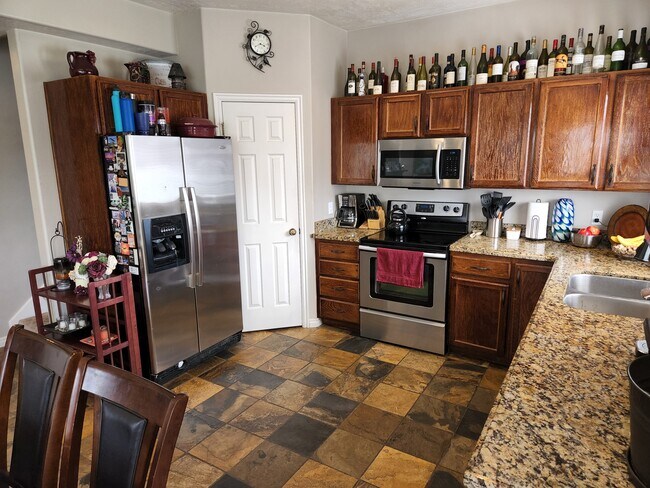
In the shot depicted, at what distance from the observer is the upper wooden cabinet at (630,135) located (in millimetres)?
2680

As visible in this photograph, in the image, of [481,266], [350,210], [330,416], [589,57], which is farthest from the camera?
[350,210]

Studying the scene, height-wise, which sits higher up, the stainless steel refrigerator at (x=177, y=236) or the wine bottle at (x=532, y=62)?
the wine bottle at (x=532, y=62)

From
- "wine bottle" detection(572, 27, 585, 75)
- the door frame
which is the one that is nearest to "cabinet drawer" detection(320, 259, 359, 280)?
the door frame

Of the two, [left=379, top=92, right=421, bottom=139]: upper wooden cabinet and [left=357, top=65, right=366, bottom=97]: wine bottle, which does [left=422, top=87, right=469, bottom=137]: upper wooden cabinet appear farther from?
[left=357, top=65, right=366, bottom=97]: wine bottle

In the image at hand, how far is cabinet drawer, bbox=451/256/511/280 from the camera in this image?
2.99m

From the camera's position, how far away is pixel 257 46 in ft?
11.1

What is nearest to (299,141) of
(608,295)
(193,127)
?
(193,127)

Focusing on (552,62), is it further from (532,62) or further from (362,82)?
(362,82)

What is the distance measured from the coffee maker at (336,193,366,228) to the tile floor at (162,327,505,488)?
1.14 meters

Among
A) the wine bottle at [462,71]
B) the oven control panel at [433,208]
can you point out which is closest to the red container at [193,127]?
the oven control panel at [433,208]

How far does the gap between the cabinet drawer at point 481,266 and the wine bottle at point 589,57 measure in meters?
1.43

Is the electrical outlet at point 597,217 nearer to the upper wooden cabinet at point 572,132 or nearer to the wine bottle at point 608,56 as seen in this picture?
the upper wooden cabinet at point 572,132

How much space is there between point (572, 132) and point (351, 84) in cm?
184

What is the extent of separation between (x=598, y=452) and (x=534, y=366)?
41 centimetres
